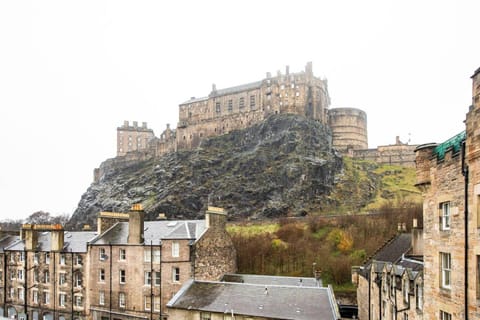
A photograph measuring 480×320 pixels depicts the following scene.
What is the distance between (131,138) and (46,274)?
3428 inches

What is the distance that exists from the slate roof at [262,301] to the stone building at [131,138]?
313ft

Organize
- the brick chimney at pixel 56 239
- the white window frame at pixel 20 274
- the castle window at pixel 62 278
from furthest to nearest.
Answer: the white window frame at pixel 20 274 → the brick chimney at pixel 56 239 → the castle window at pixel 62 278

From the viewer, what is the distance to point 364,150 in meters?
86.5

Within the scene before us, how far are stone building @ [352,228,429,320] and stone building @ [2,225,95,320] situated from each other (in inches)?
858

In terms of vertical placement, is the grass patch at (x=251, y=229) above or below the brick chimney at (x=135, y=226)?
below

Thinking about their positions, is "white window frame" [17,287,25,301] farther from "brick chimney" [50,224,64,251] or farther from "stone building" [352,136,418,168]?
"stone building" [352,136,418,168]

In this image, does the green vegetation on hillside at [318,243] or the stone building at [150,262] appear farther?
the green vegetation on hillside at [318,243]

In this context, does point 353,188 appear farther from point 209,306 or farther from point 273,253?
point 209,306

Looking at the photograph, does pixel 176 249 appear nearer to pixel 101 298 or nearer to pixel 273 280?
pixel 273 280

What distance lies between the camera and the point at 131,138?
11781 cm

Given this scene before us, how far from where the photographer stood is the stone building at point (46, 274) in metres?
32.0

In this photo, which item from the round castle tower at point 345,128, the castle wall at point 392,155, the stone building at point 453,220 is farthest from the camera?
the round castle tower at point 345,128

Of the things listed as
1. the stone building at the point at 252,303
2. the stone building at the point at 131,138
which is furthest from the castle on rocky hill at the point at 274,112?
the stone building at the point at 252,303

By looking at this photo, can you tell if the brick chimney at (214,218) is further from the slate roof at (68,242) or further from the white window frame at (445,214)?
the white window frame at (445,214)
